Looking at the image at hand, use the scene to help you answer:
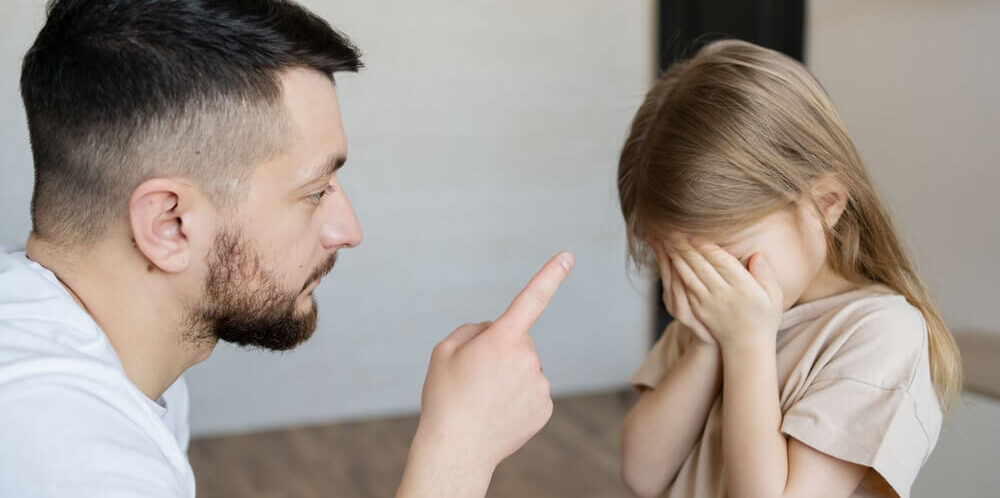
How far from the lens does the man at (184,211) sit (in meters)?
1.04

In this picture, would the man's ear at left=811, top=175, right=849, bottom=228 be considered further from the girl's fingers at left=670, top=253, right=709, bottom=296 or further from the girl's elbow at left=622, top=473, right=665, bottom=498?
the girl's elbow at left=622, top=473, right=665, bottom=498

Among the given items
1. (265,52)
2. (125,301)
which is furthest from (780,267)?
(125,301)

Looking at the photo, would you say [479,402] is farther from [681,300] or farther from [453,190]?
[453,190]

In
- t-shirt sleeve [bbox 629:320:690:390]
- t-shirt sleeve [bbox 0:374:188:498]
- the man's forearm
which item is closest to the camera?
t-shirt sleeve [bbox 0:374:188:498]

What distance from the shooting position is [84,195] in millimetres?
1076

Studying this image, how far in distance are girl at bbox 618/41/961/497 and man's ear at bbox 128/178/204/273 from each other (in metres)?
0.55

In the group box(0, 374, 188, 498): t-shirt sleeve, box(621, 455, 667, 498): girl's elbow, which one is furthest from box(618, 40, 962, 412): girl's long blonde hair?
box(0, 374, 188, 498): t-shirt sleeve

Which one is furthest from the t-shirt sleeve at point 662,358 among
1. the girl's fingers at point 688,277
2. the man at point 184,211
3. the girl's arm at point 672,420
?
the man at point 184,211

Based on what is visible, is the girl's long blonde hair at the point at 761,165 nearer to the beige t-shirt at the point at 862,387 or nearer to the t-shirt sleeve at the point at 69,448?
the beige t-shirt at the point at 862,387

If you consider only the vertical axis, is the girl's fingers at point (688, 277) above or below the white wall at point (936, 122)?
above

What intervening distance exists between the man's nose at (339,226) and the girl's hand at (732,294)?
1.33 feet

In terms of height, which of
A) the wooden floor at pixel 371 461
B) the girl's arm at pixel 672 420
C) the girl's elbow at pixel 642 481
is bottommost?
the wooden floor at pixel 371 461

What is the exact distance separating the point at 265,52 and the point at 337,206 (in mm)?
197

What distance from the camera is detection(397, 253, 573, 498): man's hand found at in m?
1.03
